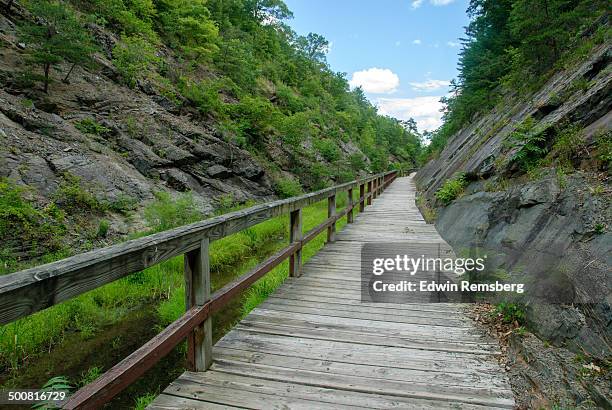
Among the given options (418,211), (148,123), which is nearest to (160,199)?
(148,123)

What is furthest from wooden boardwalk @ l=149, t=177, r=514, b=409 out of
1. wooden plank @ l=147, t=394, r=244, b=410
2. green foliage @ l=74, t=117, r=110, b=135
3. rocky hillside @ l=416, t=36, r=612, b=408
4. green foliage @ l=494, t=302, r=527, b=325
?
green foliage @ l=74, t=117, r=110, b=135

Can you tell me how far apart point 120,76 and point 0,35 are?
3746 mm

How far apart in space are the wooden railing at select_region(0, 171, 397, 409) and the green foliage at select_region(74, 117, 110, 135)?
386 inches

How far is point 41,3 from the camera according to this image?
9617 millimetres

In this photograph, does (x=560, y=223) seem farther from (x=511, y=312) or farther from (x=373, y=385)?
(x=373, y=385)

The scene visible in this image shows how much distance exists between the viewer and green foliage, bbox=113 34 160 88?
13852 millimetres

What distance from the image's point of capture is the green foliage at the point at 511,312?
3318 millimetres

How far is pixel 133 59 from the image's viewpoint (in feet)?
47.2

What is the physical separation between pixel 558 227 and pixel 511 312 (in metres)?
1.10

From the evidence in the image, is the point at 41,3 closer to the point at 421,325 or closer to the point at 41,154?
the point at 41,154

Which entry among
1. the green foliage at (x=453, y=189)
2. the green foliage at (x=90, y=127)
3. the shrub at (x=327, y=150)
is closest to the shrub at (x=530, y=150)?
the green foliage at (x=453, y=189)

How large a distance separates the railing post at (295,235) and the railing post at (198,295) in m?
2.22

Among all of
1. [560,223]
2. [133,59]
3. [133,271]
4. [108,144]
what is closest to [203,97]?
[133,59]

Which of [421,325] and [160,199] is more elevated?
[160,199]
